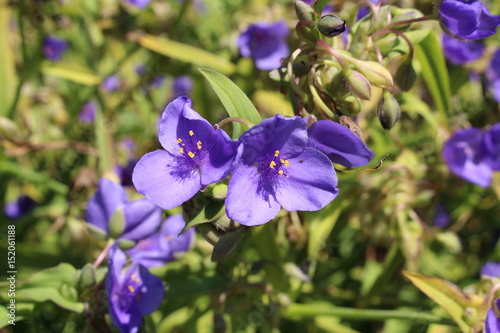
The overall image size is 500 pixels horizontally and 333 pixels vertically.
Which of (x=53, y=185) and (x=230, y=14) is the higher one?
(x=230, y=14)

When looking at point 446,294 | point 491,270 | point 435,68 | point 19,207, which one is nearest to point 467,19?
point 435,68

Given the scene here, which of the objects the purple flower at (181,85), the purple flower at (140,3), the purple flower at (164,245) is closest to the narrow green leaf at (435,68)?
the purple flower at (164,245)

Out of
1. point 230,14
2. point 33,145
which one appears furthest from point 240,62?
point 33,145

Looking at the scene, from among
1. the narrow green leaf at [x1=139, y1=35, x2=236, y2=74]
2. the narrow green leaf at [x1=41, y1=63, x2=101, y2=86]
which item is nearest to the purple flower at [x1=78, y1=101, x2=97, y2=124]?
the narrow green leaf at [x1=41, y1=63, x2=101, y2=86]

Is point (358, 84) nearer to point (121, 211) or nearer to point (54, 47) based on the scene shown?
point (121, 211)

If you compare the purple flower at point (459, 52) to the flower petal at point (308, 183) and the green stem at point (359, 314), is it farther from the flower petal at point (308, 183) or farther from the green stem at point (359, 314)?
the flower petal at point (308, 183)

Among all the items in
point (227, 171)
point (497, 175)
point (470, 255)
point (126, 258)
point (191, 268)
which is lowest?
point (470, 255)

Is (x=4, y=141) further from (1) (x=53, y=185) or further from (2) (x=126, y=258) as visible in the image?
(2) (x=126, y=258)
